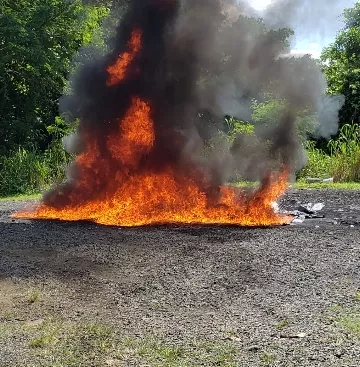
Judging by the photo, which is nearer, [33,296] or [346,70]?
[33,296]

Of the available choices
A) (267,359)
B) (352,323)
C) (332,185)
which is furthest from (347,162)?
(267,359)

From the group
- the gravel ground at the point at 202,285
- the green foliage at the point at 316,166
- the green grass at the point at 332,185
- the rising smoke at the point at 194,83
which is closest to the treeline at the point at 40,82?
the green foliage at the point at 316,166

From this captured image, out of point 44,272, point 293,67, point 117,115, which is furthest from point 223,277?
point 293,67

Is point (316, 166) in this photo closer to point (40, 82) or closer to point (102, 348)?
point (40, 82)

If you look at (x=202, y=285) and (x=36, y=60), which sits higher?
(x=36, y=60)

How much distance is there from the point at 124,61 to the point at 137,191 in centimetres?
243

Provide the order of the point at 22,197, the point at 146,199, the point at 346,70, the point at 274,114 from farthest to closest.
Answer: the point at 346,70 < the point at 22,197 < the point at 274,114 < the point at 146,199

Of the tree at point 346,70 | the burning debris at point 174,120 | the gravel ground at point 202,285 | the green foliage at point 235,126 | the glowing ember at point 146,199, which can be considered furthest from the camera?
the tree at point 346,70

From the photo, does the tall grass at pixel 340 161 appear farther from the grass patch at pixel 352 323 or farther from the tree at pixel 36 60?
the grass patch at pixel 352 323

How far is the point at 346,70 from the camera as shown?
21.5 metres

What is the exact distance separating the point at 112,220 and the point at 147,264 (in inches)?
115

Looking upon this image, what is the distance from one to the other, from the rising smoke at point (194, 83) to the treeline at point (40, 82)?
Answer: 3944mm

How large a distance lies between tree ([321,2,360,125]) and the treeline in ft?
0.14

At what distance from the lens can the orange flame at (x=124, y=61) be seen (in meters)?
9.98
